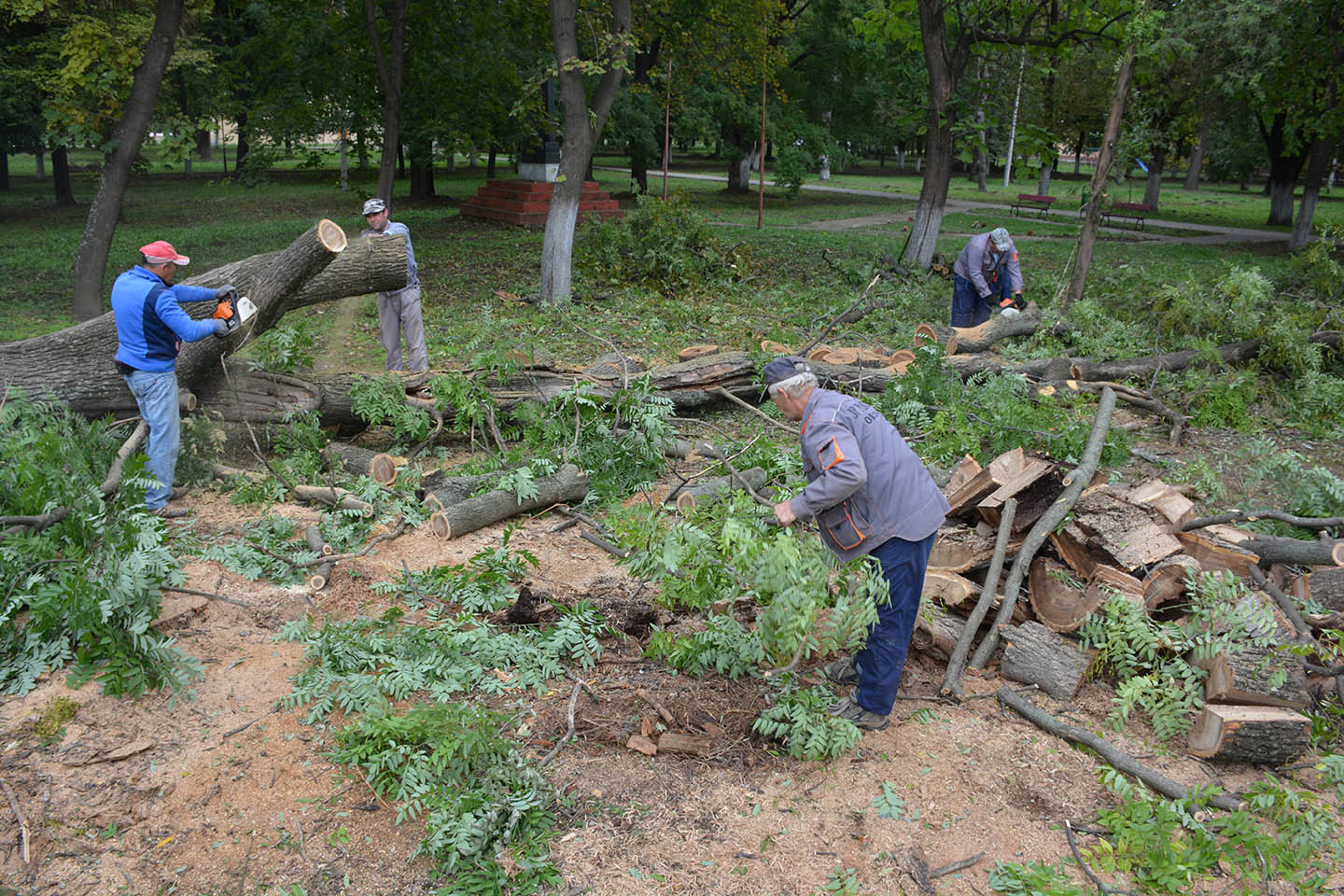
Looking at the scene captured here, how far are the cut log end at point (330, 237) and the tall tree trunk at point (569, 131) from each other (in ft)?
18.4

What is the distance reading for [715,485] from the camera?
6.32 meters

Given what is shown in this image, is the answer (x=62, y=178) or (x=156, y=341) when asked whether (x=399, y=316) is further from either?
(x=62, y=178)

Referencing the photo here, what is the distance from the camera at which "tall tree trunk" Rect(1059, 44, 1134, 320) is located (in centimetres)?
1141


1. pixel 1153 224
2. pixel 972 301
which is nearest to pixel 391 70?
pixel 972 301

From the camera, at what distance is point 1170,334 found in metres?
9.77

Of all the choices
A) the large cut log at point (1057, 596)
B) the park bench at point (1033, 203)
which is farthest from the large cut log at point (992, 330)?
the park bench at point (1033, 203)

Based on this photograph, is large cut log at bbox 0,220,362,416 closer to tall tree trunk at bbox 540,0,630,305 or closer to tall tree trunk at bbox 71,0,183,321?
tall tree trunk at bbox 71,0,183,321

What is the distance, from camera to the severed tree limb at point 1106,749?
3.72 m

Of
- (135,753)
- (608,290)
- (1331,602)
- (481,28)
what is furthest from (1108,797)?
(481,28)

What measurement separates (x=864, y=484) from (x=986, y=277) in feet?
22.7

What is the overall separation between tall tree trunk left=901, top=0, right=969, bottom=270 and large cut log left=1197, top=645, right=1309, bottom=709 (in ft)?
38.3

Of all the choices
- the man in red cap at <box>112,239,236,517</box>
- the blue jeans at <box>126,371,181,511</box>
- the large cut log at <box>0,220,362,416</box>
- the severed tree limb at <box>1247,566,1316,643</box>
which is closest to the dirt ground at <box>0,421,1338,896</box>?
the severed tree limb at <box>1247,566,1316,643</box>

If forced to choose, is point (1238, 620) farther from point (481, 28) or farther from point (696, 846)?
point (481, 28)

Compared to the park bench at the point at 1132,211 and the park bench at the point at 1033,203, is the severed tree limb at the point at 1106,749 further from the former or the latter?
the park bench at the point at 1033,203
